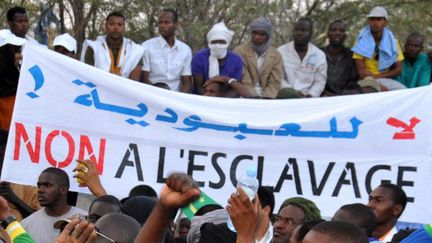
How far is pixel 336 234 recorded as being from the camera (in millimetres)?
4520

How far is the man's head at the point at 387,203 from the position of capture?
25.6 feet

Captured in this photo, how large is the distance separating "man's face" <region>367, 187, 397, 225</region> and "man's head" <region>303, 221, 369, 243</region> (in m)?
3.24

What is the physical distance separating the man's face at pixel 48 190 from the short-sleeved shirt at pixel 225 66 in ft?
10.2

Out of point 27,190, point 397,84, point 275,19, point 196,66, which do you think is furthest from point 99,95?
point 275,19

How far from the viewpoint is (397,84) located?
452 inches

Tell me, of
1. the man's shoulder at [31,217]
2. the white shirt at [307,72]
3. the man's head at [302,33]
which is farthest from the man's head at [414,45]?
the man's shoulder at [31,217]

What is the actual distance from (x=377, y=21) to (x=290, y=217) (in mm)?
5053

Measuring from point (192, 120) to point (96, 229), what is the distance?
4374 mm

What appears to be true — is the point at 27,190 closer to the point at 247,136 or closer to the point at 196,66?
the point at 247,136

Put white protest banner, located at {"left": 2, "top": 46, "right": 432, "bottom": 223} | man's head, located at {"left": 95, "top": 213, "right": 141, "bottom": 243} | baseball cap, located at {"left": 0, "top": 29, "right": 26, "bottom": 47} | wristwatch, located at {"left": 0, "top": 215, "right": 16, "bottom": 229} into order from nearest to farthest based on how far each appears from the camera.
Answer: man's head, located at {"left": 95, "top": 213, "right": 141, "bottom": 243}, wristwatch, located at {"left": 0, "top": 215, "right": 16, "bottom": 229}, white protest banner, located at {"left": 2, "top": 46, "right": 432, "bottom": 223}, baseball cap, located at {"left": 0, "top": 29, "right": 26, "bottom": 47}

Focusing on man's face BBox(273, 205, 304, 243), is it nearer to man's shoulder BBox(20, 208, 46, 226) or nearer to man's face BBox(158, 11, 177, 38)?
man's shoulder BBox(20, 208, 46, 226)

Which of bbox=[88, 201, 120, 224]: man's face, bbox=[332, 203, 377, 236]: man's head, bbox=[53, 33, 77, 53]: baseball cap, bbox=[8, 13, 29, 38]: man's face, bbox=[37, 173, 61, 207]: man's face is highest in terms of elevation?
bbox=[8, 13, 29, 38]: man's face

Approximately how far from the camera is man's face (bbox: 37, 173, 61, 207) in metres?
8.38

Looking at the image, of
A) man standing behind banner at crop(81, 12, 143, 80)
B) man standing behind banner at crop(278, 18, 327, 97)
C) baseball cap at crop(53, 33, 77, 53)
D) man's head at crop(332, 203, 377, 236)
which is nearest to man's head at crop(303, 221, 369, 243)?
man's head at crop(332, 203, 377, 236)
